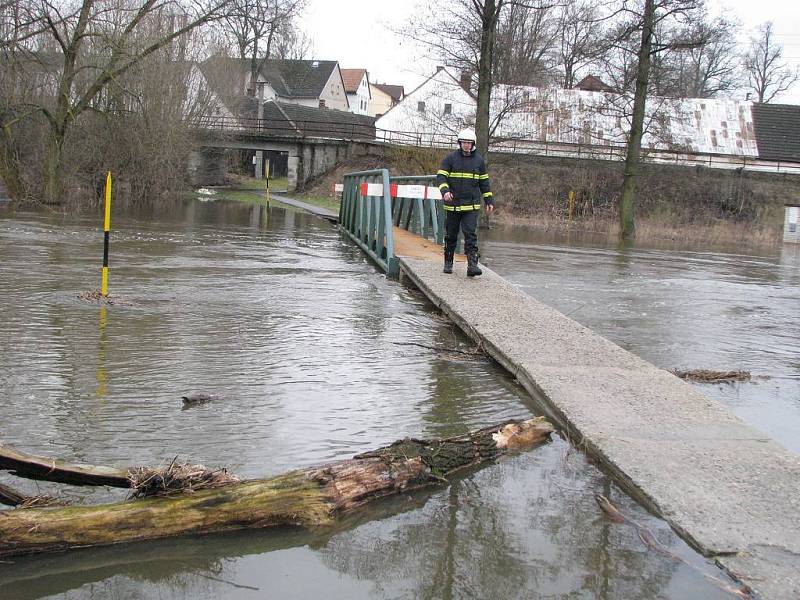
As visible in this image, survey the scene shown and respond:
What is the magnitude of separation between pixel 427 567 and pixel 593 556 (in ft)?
1.99

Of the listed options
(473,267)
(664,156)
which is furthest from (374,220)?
(664,156)

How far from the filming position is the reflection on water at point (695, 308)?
596 centimetres

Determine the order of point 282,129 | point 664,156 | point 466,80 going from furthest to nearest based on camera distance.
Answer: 1. point 282,129
2. point 664,156
3. point 466,80

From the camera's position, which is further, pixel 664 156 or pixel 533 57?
pixel 533 57

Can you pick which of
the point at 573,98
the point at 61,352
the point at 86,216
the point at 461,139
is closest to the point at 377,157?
the point at 573,98

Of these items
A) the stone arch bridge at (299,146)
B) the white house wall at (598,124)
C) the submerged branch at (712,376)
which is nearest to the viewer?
the submerged branch at (712,376)

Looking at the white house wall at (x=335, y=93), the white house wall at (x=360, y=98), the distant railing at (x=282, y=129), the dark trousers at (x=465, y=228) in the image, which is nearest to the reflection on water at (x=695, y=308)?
the dark trousers at (x=465, y=228)

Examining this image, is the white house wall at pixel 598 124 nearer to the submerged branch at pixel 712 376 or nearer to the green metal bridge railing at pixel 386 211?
Result: the green metal bridge railing at pixel 386 211

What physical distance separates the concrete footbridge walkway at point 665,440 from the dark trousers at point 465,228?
5.46 ft

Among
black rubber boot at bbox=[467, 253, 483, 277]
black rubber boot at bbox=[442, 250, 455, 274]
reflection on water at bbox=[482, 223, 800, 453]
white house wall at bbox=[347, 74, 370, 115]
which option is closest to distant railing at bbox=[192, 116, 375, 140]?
reflection on water at bbox=[482, 223, 800, 453]

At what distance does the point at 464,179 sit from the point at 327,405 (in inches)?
200

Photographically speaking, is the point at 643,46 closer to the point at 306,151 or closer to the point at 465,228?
the point at 465,228

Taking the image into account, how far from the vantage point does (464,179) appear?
9.51 metres

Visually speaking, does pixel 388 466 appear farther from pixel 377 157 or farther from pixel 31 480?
pixel 377 157
